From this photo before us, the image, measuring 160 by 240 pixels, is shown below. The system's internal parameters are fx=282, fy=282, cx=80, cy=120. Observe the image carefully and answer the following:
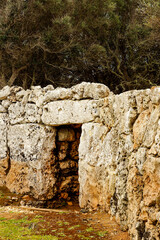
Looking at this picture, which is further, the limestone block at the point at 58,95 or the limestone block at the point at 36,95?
the limestone block at the point at 36,95

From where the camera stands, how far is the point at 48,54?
11.5m

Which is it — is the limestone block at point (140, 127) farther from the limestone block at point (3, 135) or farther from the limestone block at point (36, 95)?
the limestone block at point (3, 135)

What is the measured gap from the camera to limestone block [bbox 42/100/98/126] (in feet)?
19.9

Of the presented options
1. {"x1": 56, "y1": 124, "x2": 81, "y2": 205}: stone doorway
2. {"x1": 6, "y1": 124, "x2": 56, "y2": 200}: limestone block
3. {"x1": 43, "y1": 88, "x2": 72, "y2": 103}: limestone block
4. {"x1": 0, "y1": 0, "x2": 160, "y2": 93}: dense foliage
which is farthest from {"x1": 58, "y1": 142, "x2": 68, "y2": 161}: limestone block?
{"x1": 0, "y1": 0, "x2": 160, "y2": 93}: dense foliage

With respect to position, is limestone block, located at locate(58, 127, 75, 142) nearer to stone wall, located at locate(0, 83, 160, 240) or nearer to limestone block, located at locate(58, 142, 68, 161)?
stone wall, located at locate(0, 83, 160, 240)

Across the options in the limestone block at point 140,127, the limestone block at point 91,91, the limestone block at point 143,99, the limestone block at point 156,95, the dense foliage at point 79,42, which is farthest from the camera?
the dense foliage at point 79,42

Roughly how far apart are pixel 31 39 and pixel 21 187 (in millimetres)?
5749

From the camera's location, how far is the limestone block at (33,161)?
688cm

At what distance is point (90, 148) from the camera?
5.89m

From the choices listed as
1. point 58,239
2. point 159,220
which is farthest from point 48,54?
Result: point 159,220

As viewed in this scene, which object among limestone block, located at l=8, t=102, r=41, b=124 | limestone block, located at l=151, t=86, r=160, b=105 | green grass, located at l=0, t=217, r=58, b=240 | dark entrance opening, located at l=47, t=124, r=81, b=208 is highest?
limestone block, located at l=8, t=102, r=41, b=124

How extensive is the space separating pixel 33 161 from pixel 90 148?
5.98 ft

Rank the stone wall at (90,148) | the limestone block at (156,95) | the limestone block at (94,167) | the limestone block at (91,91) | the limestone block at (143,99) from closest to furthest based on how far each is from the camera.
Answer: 1. the limestone block at (156,95)
2. the stone wall at (90,148)
3. the limestone block at (143,99)
4. the limestone block at (94,167)
5. the limestone block at (91,91)

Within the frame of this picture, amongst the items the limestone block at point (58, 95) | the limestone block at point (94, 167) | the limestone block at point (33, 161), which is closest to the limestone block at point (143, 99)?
the limestone block at point (94, 167)
